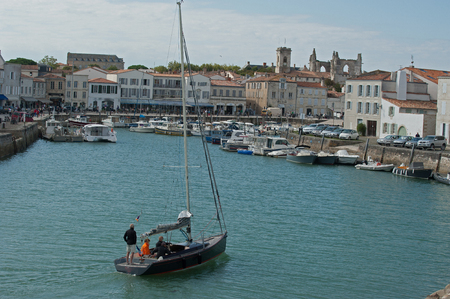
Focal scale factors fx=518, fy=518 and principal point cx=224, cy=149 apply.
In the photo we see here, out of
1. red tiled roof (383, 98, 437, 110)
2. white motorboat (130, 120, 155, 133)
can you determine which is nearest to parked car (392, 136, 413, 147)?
red tiled roof (383, 98, 437, 110)

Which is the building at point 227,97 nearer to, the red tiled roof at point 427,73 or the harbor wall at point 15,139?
the red tiled roof at point 427,73

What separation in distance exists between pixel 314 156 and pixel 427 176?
11.5m

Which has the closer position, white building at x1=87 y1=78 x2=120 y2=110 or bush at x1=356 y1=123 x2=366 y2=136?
bush at x1=356 y1=123 x2=366 y2=136

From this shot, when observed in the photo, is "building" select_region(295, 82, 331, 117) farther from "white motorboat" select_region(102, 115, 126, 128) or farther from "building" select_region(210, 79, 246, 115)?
"white motorboat" select_region(102, 115, 126, 128)

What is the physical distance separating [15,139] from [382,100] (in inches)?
1565

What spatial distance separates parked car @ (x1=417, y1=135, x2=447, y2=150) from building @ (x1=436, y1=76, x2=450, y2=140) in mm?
4435

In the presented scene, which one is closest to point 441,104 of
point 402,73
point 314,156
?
point 402,73

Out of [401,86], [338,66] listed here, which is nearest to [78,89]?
[401,86]

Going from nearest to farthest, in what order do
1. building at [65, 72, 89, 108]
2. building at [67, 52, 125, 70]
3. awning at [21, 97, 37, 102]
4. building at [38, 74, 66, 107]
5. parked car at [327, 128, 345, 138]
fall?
parked car at [327, 128, 345, 138] → awning at [21, 97, 37, 102] → building at [65, 72, 89, 108] → building at [38, 74, 66, 107] → building at [67, 52, 125, 70]

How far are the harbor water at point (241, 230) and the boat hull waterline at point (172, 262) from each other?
309 millimetres

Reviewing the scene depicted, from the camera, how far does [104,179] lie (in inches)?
1468

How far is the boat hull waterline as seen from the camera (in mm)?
17906

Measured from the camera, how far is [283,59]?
14588 cm

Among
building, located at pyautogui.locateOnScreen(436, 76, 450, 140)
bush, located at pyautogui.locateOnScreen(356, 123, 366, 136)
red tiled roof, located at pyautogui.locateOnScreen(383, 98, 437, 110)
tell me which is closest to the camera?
building, located at pyautogui.locateOnScreen(436, 76, 450, 140)
